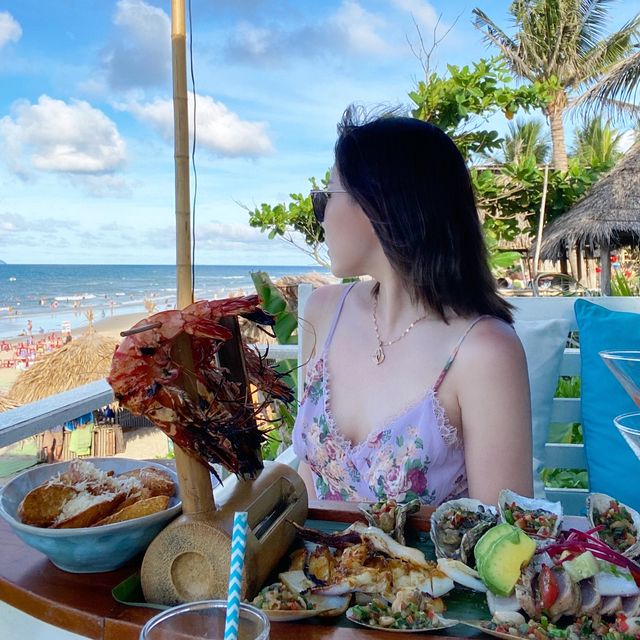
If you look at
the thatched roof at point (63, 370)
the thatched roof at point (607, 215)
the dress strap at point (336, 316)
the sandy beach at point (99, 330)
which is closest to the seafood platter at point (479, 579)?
the dress strap at point (336, 316)

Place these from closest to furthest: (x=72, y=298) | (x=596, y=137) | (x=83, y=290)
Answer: (x=596, y=137) → (x=72, y=298) → (x=83, y=290)

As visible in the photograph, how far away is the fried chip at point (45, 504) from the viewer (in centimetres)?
76

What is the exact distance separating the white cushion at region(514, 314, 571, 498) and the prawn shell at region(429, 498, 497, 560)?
1307 millimetres

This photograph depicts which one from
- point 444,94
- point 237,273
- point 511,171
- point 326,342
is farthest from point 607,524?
point 237,273

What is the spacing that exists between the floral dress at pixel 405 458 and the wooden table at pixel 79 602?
2.45ft

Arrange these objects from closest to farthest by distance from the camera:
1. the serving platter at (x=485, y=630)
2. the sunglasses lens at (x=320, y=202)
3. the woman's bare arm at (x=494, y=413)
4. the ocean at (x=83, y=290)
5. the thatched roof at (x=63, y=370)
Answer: the serving platter at (x=485, y=630) < the woman's bare arm at (x=494, y=413) < the sunglasses lens at (x=320, y=202) < the thatched roof at (x=63, y=370) < the ocean at (x=83, y=290)

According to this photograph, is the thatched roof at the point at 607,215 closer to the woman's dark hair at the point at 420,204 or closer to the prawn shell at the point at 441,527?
the woman's dark hair at the point at 420,204

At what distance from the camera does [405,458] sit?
1426 mm

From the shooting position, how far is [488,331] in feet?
4.86

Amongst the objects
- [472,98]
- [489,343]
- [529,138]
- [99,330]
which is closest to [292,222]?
[472,98]

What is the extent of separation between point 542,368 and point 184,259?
1.63m

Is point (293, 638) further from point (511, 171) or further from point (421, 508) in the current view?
point (511, 171)

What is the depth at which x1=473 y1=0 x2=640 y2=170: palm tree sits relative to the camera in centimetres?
1805

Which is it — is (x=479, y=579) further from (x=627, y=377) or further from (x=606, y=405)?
(x=606, y=405)
